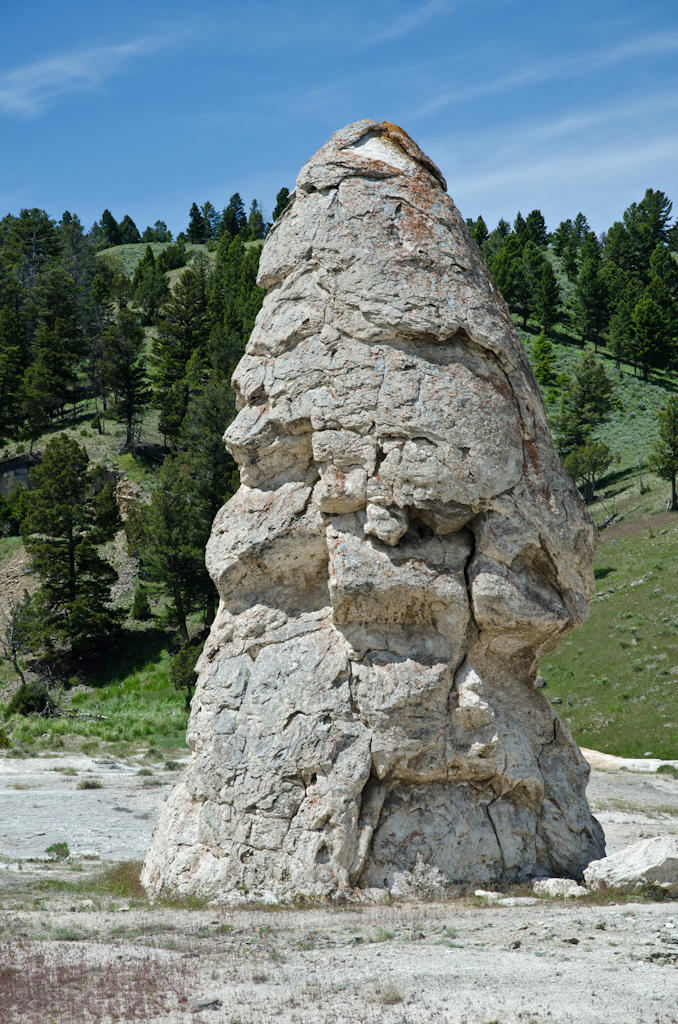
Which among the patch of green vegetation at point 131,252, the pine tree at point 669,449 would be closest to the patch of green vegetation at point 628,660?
the pine tree at point 669,449

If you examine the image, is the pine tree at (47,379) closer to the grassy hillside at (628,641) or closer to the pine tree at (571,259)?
the grassy hillside at (628,641)

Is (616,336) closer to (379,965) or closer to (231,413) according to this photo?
(231,413)

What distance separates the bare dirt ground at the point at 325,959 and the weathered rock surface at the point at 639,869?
1.51ft

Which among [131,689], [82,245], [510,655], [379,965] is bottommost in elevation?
[131,689]

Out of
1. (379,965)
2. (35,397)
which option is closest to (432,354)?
(379,965)

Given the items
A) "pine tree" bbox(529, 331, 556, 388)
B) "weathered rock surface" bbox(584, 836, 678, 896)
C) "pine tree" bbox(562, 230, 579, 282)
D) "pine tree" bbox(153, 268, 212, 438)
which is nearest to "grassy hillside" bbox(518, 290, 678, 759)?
"weathered rock surface" bbox(584, 836, 678, 896)

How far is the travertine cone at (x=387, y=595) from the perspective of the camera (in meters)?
11.7

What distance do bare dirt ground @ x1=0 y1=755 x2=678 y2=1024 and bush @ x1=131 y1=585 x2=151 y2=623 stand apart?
38.8 m

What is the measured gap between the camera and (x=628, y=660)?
39750 mm

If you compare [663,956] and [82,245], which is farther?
[82,245]

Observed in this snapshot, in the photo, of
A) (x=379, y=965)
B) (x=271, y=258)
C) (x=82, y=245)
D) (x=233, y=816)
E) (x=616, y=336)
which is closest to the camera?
(x=379, y=965)

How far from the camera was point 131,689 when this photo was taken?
45.0 metres

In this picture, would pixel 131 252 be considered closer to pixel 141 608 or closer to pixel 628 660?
pixel 141 608

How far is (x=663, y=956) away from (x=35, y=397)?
225ft
